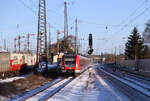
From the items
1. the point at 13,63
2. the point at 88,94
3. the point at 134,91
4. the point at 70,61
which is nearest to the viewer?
the point at 88,94

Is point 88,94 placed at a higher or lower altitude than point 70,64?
lower

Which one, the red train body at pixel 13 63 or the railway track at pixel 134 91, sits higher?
the red train body at pixel 13 63

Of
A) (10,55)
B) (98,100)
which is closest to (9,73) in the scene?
(10,55)

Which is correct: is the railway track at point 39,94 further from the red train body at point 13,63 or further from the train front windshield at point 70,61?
the train front windshield at point 70,61

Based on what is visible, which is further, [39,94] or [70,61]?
[70,61]

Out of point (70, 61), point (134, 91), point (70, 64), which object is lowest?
point (134, 91)

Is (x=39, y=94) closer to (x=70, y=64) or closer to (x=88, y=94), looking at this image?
(x=88, y=94)

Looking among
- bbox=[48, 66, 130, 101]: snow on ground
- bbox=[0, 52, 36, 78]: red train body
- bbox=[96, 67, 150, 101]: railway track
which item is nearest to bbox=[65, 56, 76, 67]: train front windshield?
bbox=[0, 52, 36, 78]: red train body

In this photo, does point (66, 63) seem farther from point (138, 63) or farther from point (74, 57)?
point (138, 63)

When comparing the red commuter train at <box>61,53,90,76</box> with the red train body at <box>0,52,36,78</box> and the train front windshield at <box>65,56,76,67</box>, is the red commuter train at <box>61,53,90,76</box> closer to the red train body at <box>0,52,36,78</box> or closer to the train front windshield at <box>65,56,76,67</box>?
the train front windshield at <box>65,56,76,67</box>

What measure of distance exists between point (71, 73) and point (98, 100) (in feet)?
52.3

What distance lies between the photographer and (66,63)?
1069 inches

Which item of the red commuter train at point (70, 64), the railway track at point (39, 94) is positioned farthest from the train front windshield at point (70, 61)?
the railway track at point (39, 94)

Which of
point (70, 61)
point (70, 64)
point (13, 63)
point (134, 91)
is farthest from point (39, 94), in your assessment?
point (13, 63)
